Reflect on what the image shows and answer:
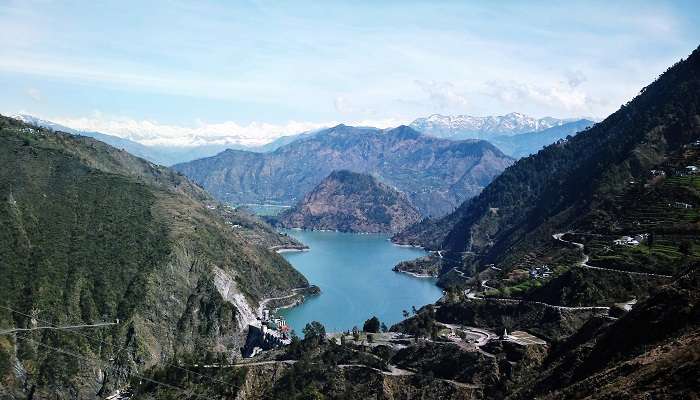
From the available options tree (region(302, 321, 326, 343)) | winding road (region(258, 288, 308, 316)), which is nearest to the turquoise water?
winding road (region(258, 288, 308, 316))

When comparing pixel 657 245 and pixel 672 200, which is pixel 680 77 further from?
pixel 657 245

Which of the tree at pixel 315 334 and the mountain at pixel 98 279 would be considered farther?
the mountain at pixel 98 279

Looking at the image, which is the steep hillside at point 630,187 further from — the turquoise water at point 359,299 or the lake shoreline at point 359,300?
the turquoise water at point 359,299

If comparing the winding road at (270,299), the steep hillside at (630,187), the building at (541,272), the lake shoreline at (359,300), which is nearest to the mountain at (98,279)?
the winding road at (270,299)

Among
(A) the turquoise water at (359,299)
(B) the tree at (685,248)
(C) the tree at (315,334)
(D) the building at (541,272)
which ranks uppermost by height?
(B) the tree at (685,248)

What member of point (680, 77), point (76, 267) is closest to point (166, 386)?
point (76, 267)

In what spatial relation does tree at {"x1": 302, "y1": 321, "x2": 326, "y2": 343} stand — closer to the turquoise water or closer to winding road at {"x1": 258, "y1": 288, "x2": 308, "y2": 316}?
the turquoise water

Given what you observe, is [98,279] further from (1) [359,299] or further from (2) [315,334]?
(1) [359,299]

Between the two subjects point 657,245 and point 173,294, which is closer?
point 657,245
